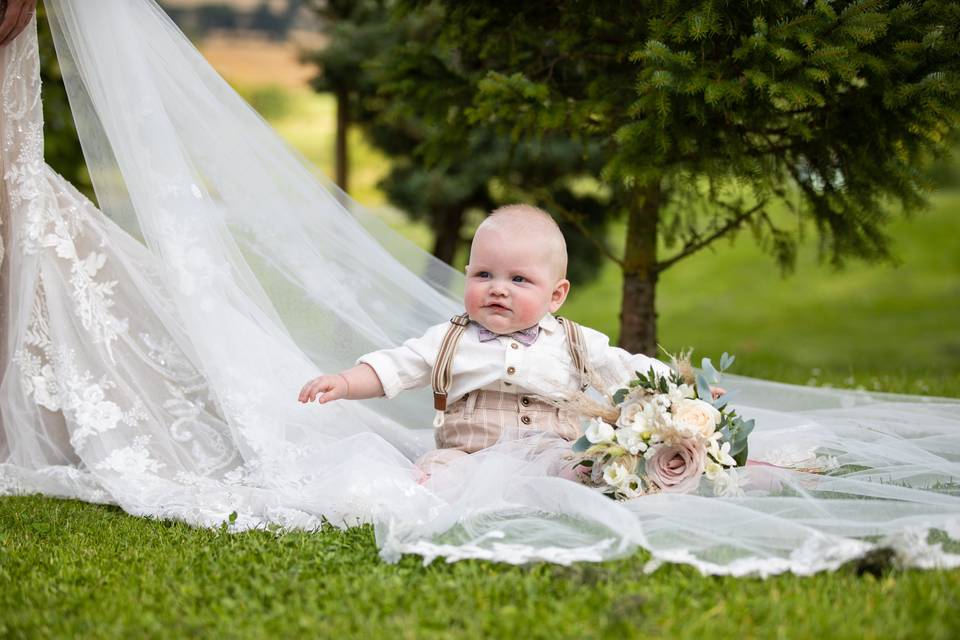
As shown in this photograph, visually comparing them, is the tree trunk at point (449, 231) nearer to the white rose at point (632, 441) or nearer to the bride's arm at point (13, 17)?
the bride's arm at point (13, 17)

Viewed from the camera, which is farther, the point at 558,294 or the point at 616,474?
the point at 558,294

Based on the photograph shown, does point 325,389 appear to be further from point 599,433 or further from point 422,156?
point 422,156

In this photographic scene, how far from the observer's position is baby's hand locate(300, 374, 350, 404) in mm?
3223

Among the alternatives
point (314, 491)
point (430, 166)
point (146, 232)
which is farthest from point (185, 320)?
point (430, 166)

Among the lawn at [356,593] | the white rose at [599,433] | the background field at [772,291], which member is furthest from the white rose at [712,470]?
the background field at [772,291]

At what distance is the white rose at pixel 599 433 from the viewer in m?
3.04

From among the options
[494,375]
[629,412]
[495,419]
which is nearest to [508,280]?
[494,375]

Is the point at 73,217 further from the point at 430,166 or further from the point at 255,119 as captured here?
the point at 430,166

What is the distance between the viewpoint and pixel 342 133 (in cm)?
1155

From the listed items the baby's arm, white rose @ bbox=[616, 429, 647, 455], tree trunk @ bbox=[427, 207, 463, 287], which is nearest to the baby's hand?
the baby's arm

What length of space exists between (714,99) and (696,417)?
5.55ft

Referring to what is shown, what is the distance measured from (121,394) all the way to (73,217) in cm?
74

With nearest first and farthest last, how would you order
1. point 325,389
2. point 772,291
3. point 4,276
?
point 325,389 < point 4,276 < point 772,291

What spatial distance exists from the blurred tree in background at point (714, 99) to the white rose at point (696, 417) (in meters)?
1.66
